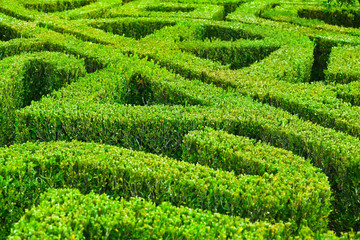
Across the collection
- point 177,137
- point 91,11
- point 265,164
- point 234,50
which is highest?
point 91,11

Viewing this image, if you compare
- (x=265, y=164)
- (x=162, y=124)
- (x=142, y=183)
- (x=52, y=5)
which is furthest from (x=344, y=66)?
(x=52, y=5)

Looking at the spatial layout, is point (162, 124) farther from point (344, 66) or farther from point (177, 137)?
point (344, 66)

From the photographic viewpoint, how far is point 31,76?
1099cm

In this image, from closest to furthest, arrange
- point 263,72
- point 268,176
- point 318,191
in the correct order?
point 318,191 < point 268,176 < point 263,72

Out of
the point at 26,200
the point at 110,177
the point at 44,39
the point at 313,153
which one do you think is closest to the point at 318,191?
the point at 313,153

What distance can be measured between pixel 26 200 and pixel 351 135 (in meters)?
6.28

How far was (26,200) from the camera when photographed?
19.7ft

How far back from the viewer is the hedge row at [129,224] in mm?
4584

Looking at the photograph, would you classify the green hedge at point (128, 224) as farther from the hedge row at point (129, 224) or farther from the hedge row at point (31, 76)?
the hedge row at point (31, 76)

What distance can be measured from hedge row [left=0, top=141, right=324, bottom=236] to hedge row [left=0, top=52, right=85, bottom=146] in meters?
2.85

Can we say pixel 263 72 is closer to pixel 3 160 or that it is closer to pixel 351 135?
pixel 351 135

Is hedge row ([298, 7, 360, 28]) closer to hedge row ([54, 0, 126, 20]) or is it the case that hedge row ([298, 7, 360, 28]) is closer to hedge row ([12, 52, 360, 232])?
hedge row ([54, 0, 126, 20])

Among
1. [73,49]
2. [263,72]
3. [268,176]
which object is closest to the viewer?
[268,176]

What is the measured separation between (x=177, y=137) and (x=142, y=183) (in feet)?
6.97
